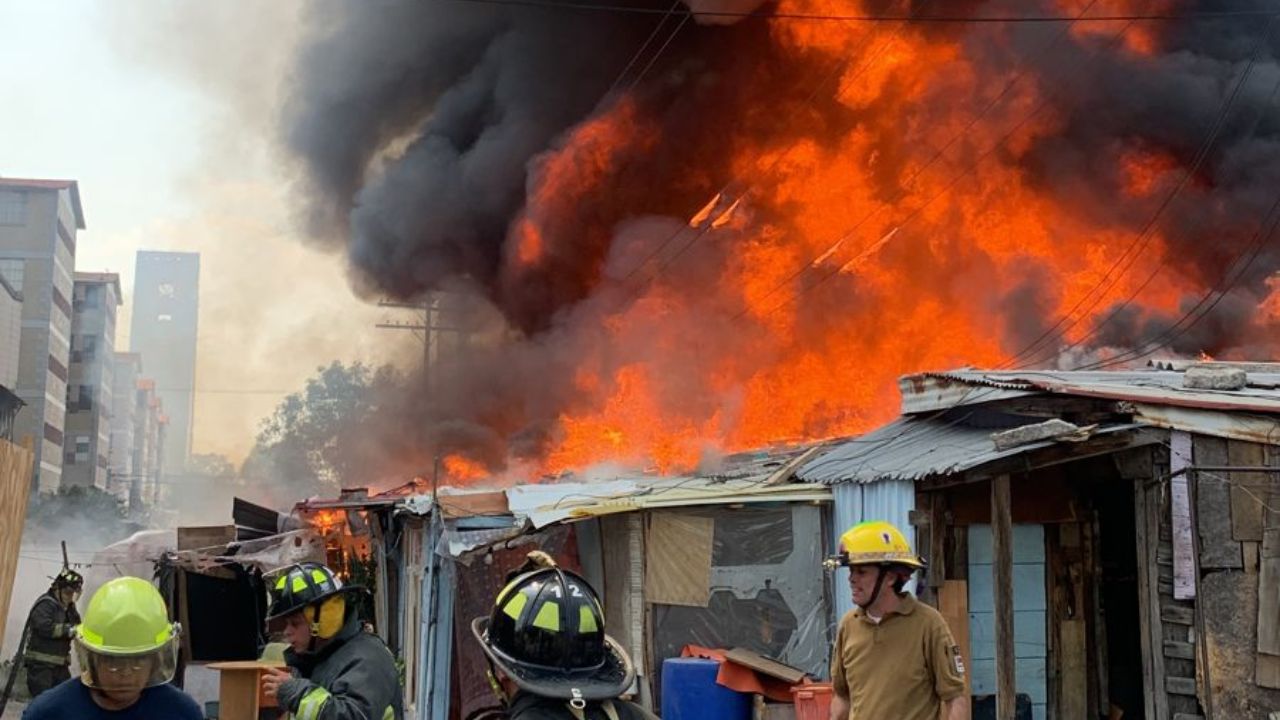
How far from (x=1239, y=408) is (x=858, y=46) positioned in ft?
57.9

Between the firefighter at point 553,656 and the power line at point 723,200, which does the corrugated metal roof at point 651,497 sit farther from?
the power line at point 723,200

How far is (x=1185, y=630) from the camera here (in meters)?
7.29

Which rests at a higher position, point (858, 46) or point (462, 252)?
point (858, 46)

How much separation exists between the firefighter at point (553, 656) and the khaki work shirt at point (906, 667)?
2.06 m

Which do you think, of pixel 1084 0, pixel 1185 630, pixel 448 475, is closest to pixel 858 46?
pixel 1084 0

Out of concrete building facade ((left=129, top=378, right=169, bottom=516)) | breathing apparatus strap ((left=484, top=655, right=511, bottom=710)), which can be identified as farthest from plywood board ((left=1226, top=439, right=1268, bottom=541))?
concrete building facade ((left=129, top=378, right=169, bottom=516))

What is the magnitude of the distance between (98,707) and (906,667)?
2.90 metres

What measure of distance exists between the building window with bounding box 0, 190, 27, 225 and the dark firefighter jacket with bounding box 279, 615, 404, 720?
53.6m

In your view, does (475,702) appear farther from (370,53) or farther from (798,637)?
(370,53)

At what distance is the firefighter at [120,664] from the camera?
2730 millimetres

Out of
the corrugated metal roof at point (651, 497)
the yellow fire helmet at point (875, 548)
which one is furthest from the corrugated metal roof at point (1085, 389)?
the yellow fire helmet at point (875, 548)

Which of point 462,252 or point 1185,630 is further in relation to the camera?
point 462,252

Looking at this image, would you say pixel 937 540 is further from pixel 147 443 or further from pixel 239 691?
pixel 147 443

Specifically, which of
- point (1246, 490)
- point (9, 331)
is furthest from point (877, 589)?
point (9, 331)
